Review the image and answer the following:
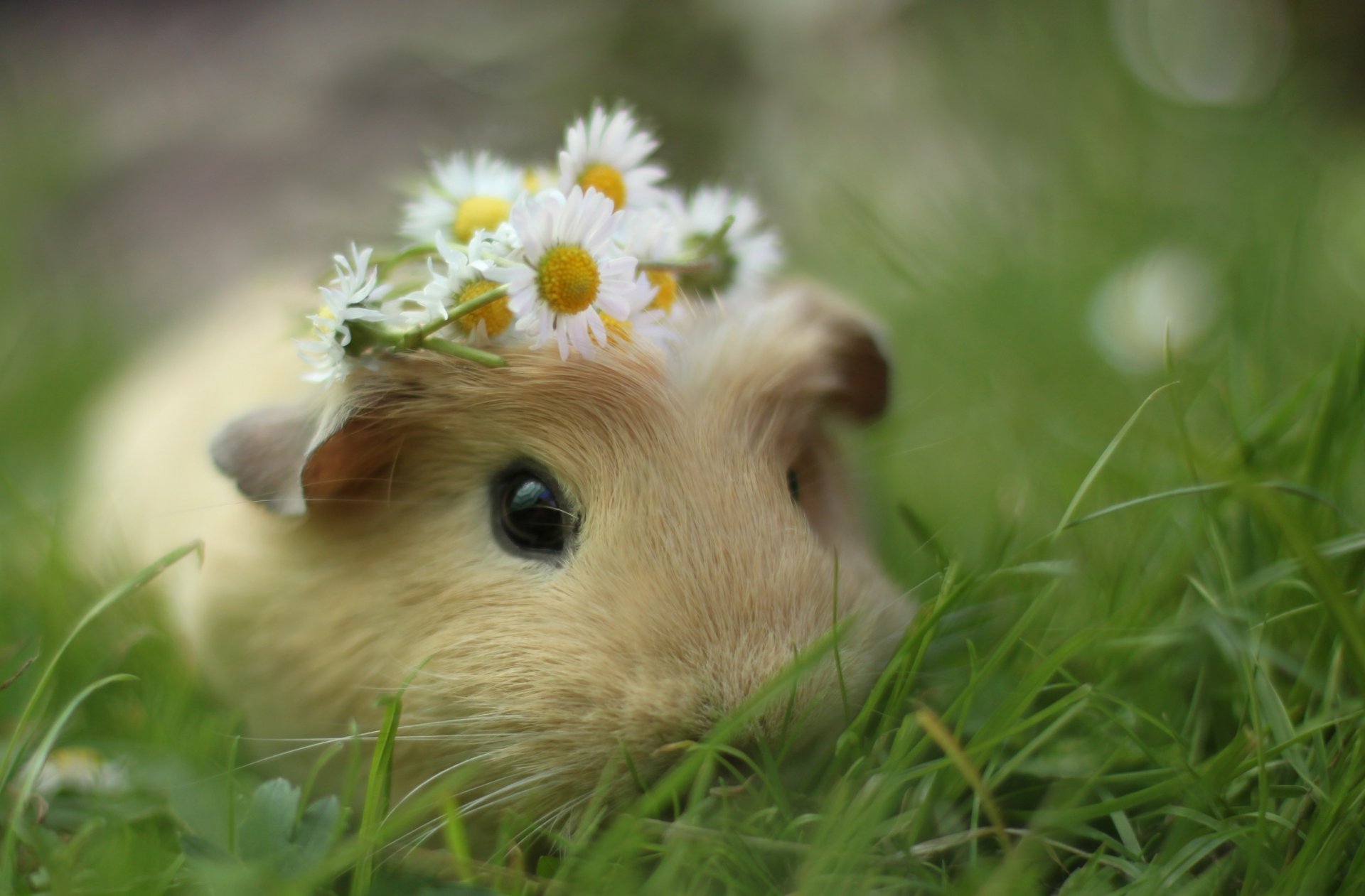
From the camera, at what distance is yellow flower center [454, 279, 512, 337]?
4.99 feet

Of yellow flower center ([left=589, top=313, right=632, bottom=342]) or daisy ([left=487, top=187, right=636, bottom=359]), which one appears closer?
daisy ([left=487, top=187, right=636, bottom=359])

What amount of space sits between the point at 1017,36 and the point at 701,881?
4.86 meters

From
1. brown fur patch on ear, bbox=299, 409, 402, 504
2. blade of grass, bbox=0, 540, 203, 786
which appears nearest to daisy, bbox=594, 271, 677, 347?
brown fur patch on ear, bbox=299, 409, 402, 504

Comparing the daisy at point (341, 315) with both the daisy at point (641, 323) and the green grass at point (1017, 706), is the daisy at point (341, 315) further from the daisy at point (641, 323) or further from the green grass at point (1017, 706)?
the green grass at point (1017, 706)

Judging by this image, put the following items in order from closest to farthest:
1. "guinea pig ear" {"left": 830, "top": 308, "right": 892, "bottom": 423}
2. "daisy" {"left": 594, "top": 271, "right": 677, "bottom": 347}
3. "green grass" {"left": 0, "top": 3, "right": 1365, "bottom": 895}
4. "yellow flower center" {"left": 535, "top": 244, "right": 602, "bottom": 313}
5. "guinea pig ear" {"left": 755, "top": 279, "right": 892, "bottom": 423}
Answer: "green grass" {"left": 0, "top": 3, "right": 1365, "bottom": 895}, "yellow flower center" {"left": 535, "top": 244, "right": 602, "bottom": 313}, "daisy" {"left": 594, "top": 271, "right": 677, "bottom": 347}, "guinea pig ear" {"left": 755, "top": 279, "right": 892, "bottom": 423}, "guinea pig ear" {"left": 830, "top": 308, "right": 892, "bottom": 423}

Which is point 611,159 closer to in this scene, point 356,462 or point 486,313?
point 486,313

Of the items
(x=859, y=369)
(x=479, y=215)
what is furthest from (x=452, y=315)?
(x=859, y=369)

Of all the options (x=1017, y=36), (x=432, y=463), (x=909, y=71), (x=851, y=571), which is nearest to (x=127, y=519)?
(x=432, y=463)

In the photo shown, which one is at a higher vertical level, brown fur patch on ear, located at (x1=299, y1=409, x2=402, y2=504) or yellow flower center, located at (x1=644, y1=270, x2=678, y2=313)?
yellow flower center, located at (x1=644, y1=270, x2=678, y2=313)

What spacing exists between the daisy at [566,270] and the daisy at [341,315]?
7.7 inches

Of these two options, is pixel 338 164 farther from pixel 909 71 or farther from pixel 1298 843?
pixel 1298 843

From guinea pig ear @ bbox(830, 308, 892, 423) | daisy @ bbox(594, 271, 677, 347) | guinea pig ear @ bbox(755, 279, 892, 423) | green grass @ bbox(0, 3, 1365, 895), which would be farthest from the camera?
guinea pig ear @ bbox(830, 308, 892, 423)

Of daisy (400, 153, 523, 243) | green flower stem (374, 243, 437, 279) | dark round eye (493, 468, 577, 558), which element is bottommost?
dark round eye (493, 468, 577, 558)

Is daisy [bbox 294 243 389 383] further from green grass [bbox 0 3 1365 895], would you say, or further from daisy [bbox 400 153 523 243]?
green grass [bbox 0 3 1365 895]
